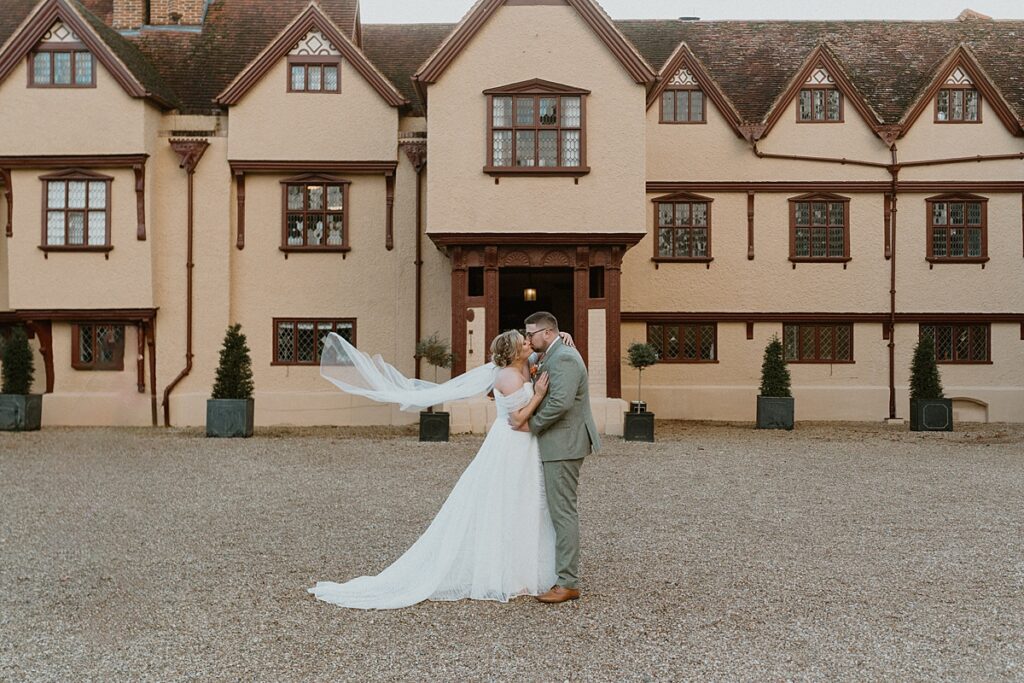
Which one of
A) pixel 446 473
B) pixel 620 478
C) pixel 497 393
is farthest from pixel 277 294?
pixel 497 393

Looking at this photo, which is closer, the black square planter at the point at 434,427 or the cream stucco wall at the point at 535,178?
the black square planter at the point at 434,427

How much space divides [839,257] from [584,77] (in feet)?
27.3

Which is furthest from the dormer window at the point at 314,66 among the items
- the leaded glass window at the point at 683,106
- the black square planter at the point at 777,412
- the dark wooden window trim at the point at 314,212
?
the black square planter at the point at 777,412

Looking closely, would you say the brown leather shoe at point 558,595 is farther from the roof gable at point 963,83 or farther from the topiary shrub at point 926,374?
the roof gable at point 963,83

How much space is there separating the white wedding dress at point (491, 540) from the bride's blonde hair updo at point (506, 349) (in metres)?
0.24

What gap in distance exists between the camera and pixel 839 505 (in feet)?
37.7

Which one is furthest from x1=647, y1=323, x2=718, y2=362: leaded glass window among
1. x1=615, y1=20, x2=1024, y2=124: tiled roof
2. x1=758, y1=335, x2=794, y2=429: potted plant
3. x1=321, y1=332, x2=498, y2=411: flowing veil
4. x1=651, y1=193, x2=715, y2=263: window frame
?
x1=321, y1=332, x2=498, y2=411: flowing veil

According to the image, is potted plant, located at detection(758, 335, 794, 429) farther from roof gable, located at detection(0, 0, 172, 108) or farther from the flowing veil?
roof gable, located at detection(0, 0, 172, 108)

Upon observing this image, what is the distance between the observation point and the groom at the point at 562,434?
7.18 m

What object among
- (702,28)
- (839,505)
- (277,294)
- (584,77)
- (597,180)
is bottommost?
(839,505)

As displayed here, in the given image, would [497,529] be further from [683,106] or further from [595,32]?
[683,106]

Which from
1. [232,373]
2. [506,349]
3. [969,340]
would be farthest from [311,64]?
[969,340]

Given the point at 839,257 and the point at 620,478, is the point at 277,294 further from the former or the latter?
the point at 839,257

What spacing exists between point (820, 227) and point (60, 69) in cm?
1816
